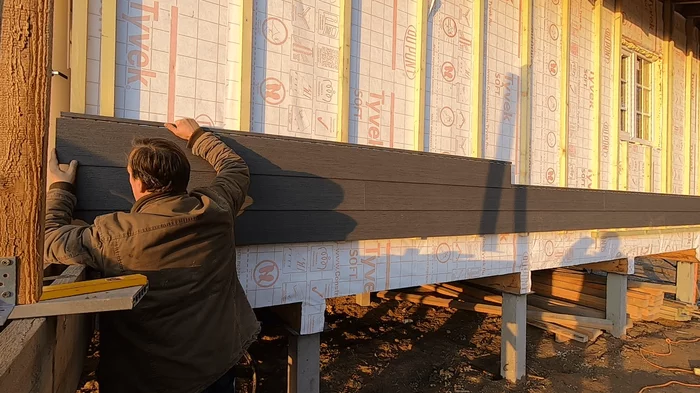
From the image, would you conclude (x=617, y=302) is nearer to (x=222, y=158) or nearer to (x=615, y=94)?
(x=615, y=94)

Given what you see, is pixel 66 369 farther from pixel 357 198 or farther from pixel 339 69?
pixel 339 69

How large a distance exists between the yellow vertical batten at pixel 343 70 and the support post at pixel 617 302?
523 cm

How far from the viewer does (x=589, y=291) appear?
7.01m

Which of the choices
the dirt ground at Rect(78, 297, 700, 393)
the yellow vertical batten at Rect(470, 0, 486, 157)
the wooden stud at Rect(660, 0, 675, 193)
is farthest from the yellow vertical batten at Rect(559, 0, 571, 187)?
the wooden stud at Rect(660, 0, 675, 193)

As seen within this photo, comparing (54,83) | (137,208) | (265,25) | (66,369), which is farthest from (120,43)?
(66,369)

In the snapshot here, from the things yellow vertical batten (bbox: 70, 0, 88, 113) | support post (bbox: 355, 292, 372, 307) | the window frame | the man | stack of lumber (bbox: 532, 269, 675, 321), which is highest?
the window frame

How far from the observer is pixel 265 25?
2947 mm

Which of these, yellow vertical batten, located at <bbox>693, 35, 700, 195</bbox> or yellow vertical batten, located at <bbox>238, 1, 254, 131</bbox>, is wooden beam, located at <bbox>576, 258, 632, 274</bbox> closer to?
yellow vertical batten, located at <bbox>693, 35, 700, 195</bbox>

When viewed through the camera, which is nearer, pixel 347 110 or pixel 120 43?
pixel 120 43

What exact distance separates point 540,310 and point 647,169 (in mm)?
2633

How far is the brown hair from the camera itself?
5.76ft

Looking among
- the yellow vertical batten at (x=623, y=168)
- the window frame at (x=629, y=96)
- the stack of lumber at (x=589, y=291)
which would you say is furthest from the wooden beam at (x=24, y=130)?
the stack of lumber at (x=589, y=291)

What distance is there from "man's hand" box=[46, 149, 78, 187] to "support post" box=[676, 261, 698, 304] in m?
10.1

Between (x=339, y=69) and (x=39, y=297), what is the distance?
256 centimetres
